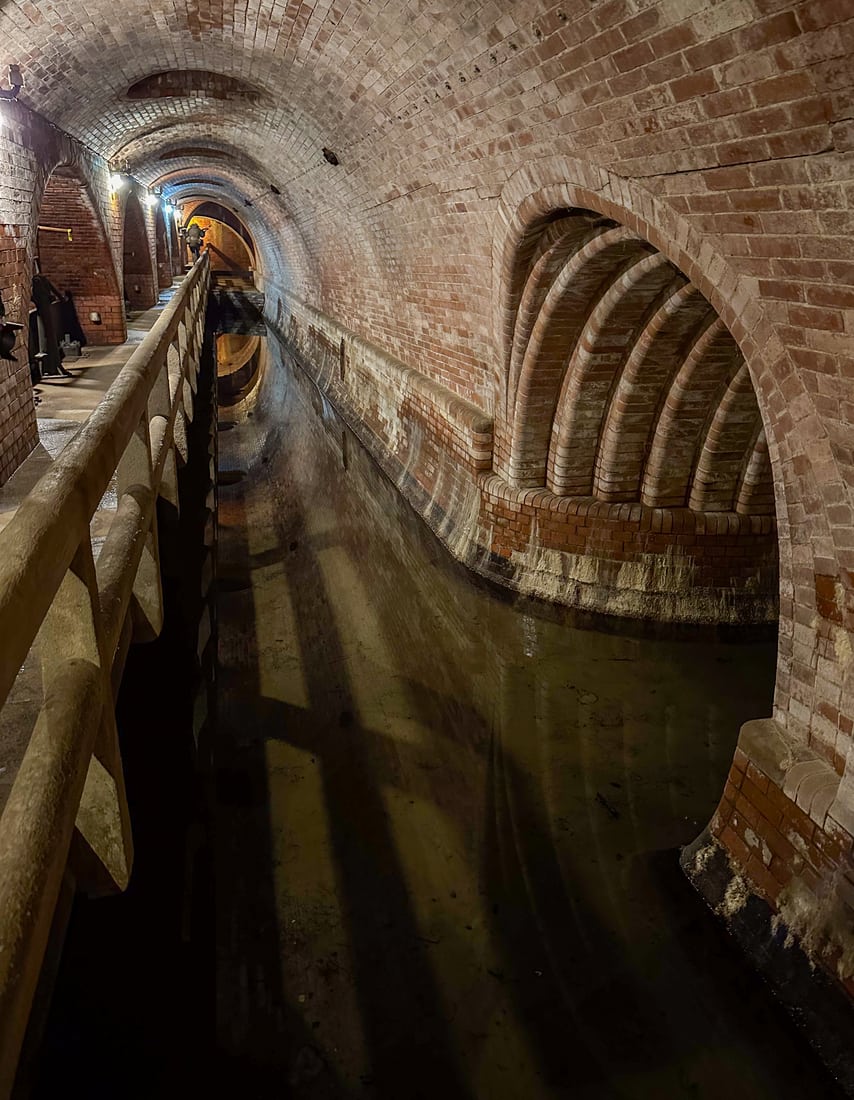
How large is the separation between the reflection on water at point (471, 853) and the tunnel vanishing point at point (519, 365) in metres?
0.18

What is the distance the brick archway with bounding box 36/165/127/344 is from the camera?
11.1 meters

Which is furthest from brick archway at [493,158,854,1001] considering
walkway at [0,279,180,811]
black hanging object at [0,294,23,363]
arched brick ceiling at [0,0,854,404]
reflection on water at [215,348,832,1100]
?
black hanging object at [0,294,23,363]

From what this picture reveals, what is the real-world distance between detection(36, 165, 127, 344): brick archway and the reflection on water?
7240 millimetres

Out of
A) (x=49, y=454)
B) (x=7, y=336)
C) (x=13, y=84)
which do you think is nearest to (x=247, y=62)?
(x=13, y=84)

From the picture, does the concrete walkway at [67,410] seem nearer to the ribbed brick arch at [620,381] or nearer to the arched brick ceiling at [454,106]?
the arched brick ceiling at [454,106]

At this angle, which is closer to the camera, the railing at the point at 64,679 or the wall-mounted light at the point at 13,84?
the railing at the point at 64,679

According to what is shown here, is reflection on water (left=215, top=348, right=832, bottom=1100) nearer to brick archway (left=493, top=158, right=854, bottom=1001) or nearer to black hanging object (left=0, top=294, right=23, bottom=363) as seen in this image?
brick archway (left=493, top=158, right=854, bottom=1001)

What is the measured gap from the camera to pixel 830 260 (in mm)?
2395

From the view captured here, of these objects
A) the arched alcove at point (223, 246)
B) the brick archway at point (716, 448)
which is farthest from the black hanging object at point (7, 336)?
the arched alcove at point (223, 246)

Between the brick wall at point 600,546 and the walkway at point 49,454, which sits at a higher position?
the walkway at point 49,454

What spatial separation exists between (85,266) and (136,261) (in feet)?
16.8

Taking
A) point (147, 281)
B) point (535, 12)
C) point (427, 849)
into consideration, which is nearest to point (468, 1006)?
point (427, 849)

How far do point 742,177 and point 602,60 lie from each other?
964 millimetres

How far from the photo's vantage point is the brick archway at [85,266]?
1109 cm
